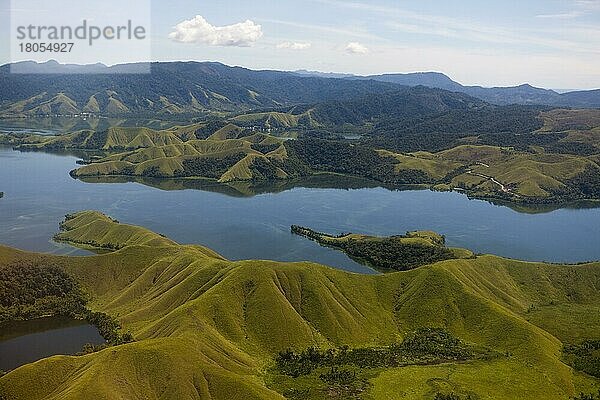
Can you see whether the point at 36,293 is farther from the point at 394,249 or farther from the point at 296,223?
the point at 296,223

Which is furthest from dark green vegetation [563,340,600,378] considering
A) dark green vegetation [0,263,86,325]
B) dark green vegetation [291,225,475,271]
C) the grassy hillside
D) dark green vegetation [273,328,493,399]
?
dark green vegetation [0,263,86,325]

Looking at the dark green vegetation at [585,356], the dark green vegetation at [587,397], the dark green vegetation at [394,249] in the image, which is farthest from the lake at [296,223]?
the dark green vegetation at [587,397]

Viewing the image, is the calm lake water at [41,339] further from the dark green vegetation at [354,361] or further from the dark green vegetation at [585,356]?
the dark green vegetation at [585,356]

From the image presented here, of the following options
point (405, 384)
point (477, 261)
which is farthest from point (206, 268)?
point (477, 261)

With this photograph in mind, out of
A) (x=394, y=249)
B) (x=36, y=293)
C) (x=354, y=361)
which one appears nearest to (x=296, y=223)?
(x=394, y=249)

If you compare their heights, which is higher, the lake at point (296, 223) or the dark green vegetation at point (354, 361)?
the lake at point (296, 223)

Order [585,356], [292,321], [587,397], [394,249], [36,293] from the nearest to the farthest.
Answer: [587,397], [585,356], [292,321], [36,293], [394,249]
